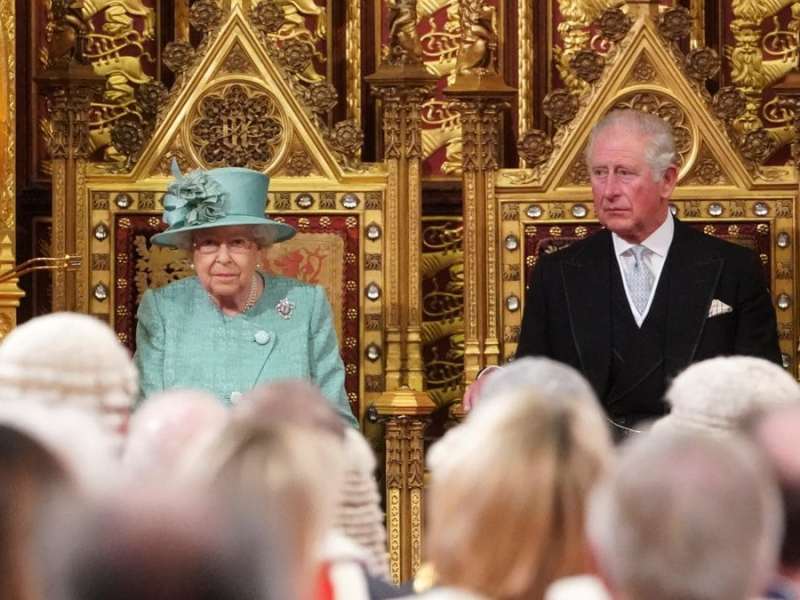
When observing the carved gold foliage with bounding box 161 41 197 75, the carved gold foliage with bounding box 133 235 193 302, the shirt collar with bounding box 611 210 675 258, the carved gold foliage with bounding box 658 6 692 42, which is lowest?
the carved gold foliage with bounding box 133 235 193 302

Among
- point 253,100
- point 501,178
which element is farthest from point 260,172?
point 501,178

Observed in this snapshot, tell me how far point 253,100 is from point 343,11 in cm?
81

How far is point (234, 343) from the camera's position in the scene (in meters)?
→ 6.46

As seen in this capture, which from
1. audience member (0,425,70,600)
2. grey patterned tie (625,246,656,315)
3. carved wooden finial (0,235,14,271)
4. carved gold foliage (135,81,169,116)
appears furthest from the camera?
carved gold foliage (135,81,169,116)

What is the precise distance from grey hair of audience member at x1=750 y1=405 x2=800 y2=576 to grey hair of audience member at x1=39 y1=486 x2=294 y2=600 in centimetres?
82

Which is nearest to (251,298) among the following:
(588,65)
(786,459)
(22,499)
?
(588,65)

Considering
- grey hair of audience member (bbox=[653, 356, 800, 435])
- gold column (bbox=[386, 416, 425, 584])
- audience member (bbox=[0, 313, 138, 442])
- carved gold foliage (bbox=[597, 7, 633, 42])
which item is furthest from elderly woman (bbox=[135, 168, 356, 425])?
audience member (bbox=[0, 313, 138, 442])

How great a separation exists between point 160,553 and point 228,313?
13.8 ft

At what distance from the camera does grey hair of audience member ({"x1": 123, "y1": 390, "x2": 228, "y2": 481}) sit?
10.1 ft

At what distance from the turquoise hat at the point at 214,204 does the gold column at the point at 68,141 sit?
26.3 inches

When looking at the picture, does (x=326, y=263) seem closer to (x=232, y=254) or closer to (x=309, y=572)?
(x=232, y=254)

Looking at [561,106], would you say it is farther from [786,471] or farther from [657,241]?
[786,471]

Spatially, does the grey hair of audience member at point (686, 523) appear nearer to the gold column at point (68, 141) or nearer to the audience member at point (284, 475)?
the audience member at point (284, 475)

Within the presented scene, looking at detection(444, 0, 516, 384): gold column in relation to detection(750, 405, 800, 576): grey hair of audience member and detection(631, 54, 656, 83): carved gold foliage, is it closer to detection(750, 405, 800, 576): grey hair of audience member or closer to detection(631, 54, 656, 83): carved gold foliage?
detection(631, 54, 656, 83): carved gold foliage
